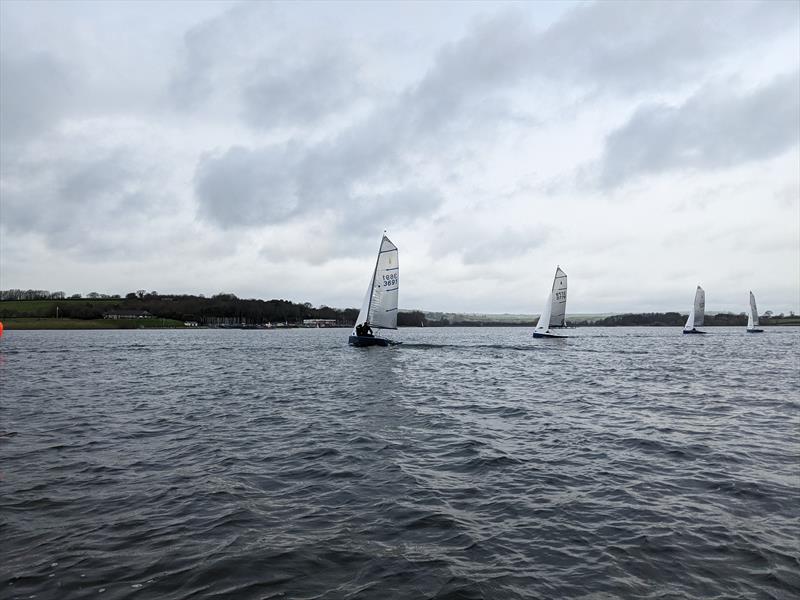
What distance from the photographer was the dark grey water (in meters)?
5.93

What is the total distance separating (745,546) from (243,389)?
22.5 m

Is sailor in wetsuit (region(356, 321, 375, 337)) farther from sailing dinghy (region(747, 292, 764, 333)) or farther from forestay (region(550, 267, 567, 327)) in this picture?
sailing dinghy (region(747, 292, 764, 333))

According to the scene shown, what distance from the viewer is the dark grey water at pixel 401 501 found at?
19.4 ft

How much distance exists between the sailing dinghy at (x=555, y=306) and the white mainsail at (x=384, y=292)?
36.2m

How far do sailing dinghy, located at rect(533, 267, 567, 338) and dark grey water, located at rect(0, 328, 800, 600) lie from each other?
64.7 metres

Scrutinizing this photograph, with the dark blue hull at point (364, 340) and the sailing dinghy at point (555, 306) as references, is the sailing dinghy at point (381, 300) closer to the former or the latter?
the dark blue hull at point (364, 340)

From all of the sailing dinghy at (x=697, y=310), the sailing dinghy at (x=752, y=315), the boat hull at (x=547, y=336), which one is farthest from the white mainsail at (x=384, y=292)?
the sailing dinghy at (x=752, y=315)

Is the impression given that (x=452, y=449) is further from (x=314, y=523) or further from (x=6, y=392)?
(x=6, y=392)

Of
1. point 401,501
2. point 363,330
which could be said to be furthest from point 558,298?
point 401,501

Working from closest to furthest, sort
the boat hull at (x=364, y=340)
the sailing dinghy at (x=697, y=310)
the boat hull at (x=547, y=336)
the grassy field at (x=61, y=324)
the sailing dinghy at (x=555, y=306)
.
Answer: the boat hull at (x=364, y=340)
the sailing dinghy at (x=555, y=306)
the boat hull at (x=547, y=336)
the sailing dinghy at (x=697, y=310)
the grassy field at (x=61, y=324)

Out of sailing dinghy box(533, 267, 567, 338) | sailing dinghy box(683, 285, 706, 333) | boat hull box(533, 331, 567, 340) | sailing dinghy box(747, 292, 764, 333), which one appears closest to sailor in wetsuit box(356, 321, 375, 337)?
sailing dinghy box(533, 267, 567, 338)

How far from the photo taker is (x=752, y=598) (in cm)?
550

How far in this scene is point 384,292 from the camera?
54688 mm

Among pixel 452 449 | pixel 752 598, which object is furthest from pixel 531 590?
pixel 452 449
